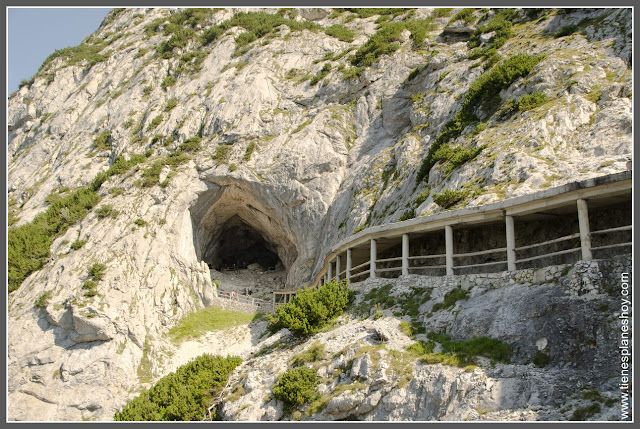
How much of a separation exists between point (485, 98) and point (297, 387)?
79.6 ft

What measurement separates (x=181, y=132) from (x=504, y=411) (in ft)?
147

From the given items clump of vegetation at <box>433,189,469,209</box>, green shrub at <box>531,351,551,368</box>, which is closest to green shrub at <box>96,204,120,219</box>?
clump of vegetation at <box>433,189,469,209</box>

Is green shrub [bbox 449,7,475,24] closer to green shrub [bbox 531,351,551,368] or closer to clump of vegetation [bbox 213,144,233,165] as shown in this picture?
clump of vegetation [bbox 213,144,233,165]

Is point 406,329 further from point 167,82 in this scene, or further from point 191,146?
point 167,82

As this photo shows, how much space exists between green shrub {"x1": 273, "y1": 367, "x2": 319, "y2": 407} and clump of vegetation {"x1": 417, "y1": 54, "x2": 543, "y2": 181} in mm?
17619

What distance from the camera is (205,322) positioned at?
124ft

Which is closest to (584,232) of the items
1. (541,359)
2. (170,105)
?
(541,359)

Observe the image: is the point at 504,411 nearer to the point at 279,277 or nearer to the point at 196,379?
the point at 196,379

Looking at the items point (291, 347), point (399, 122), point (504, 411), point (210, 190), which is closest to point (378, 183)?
point (399, 122)

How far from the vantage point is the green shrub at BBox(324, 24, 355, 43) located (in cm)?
6303

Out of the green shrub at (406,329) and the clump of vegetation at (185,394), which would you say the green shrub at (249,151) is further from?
the green shrub at (406,329)

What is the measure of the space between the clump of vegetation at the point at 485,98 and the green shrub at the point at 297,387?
1762 centimetres

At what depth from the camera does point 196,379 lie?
22234mm

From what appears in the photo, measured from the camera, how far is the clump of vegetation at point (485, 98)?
32.7 m
